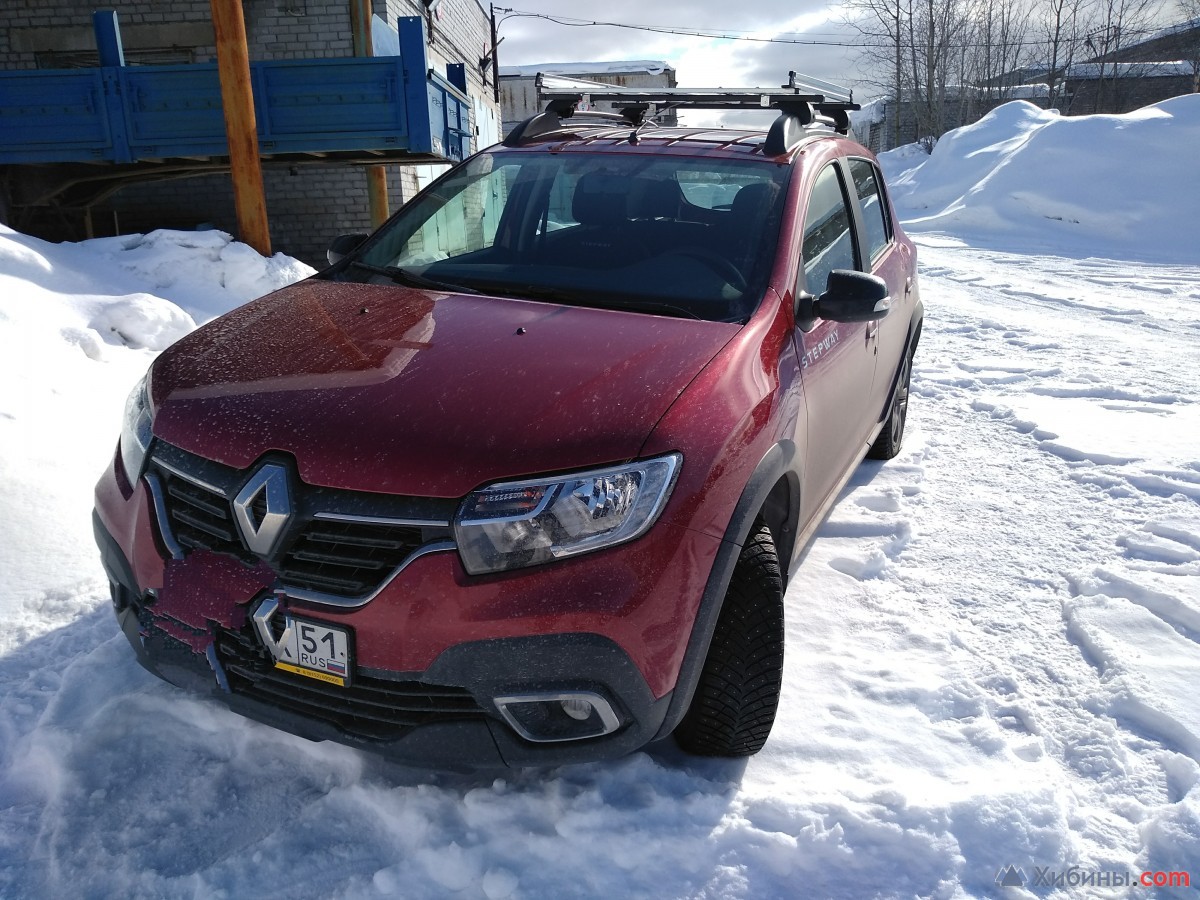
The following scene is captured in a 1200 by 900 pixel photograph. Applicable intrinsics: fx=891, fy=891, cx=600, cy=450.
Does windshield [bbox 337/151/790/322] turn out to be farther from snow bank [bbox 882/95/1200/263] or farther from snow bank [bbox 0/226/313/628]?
snow bank [bbox 882/95/1200/263]

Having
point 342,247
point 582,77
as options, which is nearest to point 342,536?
point 342,247

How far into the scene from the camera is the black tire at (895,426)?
4336 millimetres

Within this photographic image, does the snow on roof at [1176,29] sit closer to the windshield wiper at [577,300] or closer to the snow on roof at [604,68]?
the snow on roof at [604,68]

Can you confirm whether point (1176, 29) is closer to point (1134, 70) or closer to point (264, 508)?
point (1134, 70)

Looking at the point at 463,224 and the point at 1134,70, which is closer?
the point at 463,224

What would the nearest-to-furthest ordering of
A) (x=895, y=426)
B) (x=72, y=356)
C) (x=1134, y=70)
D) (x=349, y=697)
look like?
(x=349, y=697), (x=72, y=356), (x=895, y=426), (x=1134, y=70)

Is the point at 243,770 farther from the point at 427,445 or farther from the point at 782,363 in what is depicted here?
the point at 782,363

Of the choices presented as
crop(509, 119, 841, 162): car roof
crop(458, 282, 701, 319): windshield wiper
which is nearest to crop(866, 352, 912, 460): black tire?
crop(509, 119, 841, 162): car roof

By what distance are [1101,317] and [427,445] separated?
8165 millimetres

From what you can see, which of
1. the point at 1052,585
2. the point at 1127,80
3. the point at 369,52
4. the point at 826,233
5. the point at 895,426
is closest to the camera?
the point at 826,233

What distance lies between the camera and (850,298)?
262 centimetres

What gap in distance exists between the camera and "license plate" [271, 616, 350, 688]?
1.83m

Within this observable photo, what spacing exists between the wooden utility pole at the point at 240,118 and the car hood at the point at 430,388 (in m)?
5.22

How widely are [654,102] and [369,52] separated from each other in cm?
871
